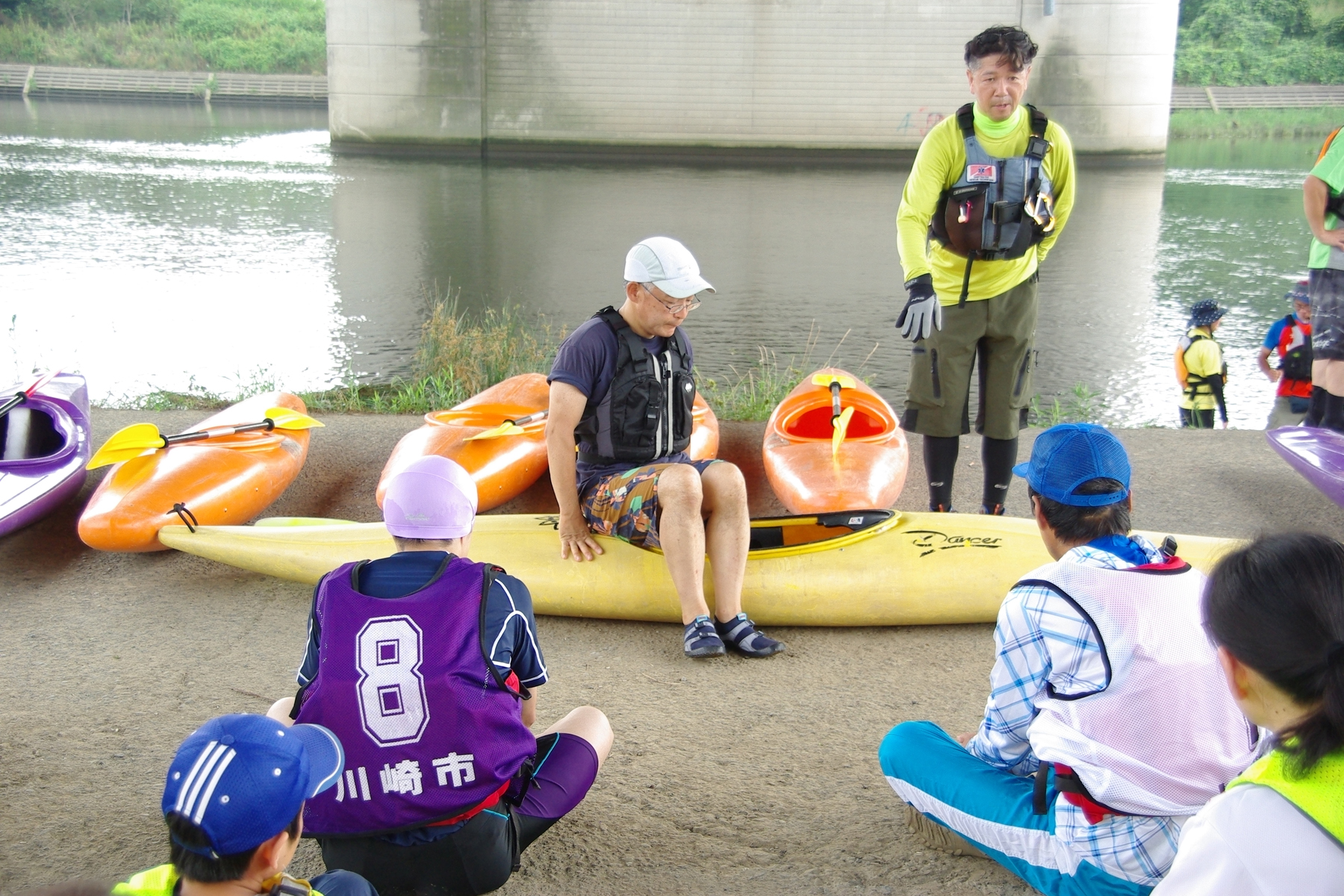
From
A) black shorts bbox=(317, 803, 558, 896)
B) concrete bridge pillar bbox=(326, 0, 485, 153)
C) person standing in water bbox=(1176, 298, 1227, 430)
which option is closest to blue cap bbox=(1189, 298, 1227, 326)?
person standing in water bbox=(1176, 298, 1227, 430)

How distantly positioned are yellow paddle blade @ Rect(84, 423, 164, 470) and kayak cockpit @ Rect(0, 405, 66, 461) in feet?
1.59

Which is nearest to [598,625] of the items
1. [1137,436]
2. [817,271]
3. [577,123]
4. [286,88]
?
[1137,436]

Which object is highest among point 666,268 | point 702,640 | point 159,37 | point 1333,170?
point 159,37

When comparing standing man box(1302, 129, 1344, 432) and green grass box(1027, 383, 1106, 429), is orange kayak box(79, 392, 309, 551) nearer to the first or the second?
standing man box(1302, 129, 1344, 432)

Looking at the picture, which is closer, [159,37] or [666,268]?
[666,268]

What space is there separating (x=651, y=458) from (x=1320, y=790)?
225 cm

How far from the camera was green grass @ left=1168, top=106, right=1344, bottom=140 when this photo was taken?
2969cm

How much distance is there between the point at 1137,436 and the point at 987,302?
6.05 ft

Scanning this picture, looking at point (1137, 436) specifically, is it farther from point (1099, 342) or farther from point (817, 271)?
point (817, 271)

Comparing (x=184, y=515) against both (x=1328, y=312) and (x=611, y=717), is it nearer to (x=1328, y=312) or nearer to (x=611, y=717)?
(x=611, y=717)

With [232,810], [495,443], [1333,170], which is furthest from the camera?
[495,443]

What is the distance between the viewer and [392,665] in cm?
166

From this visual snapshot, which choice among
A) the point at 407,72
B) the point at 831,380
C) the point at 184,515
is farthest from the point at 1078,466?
the point at 407,72

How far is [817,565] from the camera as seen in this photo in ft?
10.1
